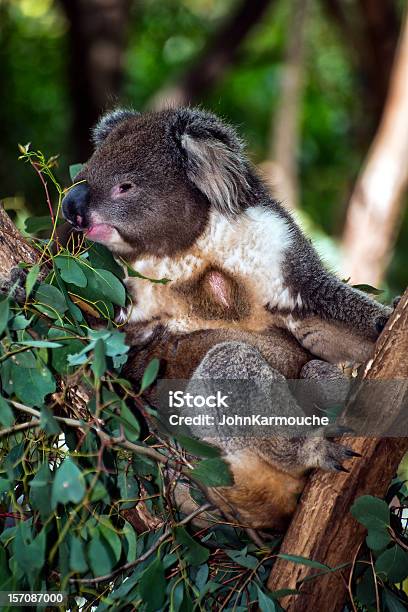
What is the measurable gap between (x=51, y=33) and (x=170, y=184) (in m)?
10.9

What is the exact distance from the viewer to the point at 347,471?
238cm

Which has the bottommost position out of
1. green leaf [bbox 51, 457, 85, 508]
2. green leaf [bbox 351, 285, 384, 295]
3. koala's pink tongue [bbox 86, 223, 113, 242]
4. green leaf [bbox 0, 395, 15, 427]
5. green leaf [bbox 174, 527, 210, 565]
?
green leaf [bbox 174, 527, 210, 565]

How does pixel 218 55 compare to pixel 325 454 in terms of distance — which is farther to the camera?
pixel 218 55

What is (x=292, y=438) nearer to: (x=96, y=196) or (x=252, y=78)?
(x=96, y=196)

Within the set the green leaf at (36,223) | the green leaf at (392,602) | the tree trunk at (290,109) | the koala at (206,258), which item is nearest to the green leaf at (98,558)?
the koala at (206,258)

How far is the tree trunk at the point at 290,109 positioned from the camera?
26.5 feet

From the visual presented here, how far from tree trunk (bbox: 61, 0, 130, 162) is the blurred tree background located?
0.01 m

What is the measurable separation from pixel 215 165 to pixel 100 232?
440 mm

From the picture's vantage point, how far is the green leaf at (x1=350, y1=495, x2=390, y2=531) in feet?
7.55

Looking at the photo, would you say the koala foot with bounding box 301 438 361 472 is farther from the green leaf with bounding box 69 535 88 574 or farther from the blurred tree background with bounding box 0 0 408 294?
the blurred tree background with bounding box 0 0 408 294

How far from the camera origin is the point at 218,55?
8.72 meters

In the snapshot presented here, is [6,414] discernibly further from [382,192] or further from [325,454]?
[382,192]

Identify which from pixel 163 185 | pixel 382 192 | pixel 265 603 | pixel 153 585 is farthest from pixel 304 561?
pixel 382 192

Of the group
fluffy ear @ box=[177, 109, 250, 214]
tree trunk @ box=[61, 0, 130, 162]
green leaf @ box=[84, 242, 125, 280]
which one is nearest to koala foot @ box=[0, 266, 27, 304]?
green leaf @ box=[84, 242, 125, 280]
